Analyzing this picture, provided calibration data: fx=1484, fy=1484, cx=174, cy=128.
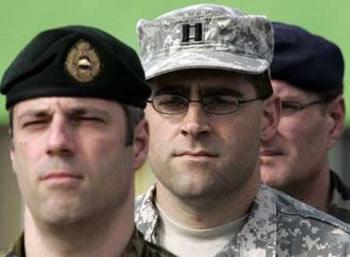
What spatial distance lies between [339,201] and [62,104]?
6.02 ft

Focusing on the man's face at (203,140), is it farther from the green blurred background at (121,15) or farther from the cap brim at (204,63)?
the green blurred background at (121,15)

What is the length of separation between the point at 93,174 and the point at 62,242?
0.48ft

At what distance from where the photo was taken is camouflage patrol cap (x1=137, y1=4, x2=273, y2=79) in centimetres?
346

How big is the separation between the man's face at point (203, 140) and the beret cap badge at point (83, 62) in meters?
0.53

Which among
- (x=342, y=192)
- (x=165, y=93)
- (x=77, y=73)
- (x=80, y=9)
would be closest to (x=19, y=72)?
(x=77, y=73)

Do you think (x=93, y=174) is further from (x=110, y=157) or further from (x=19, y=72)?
(x=19, y=72)

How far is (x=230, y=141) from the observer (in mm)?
3375

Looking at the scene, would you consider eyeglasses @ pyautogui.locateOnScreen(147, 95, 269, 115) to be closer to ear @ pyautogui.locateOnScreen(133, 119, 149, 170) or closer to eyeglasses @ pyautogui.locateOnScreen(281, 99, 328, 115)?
ear @ pyautogui.locateOnScreen(133, 119, 149, 170)

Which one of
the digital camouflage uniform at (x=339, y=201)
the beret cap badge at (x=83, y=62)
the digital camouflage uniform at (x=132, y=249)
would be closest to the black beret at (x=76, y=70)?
the beret cap badge at (x=83, y=62)

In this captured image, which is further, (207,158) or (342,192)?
(342,192)

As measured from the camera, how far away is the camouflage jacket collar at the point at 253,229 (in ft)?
11.3

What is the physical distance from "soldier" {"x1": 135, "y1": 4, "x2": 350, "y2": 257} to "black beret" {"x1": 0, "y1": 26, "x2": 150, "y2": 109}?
17.4 inches

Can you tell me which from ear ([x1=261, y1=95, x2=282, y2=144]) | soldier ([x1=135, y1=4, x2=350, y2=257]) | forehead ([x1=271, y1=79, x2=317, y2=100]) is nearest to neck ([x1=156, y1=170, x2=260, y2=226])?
soldier ([x1=135, y1=4, x2=350, y2=257])

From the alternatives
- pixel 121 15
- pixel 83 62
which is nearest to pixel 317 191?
pixel 83 62
